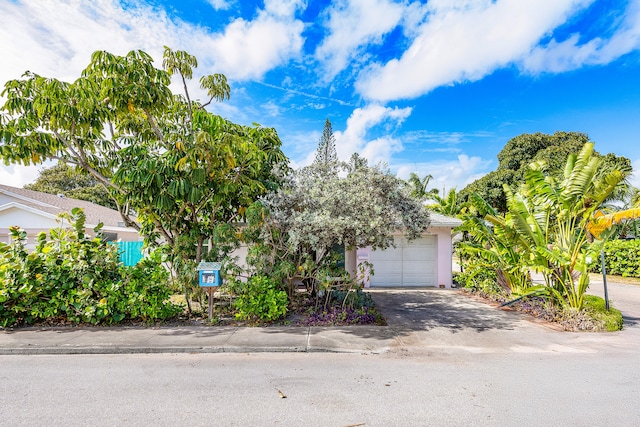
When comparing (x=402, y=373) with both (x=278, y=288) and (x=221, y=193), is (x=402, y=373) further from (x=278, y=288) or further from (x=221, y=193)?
(x=221, y=193)

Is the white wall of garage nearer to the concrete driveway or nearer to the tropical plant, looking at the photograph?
the concrete driveway

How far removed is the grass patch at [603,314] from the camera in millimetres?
7824

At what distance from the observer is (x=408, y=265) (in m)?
14.3

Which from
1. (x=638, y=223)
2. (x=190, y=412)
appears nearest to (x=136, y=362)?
(x=190, y=412)

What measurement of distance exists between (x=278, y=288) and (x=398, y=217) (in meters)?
3.30

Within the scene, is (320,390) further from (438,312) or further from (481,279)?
(481,279)

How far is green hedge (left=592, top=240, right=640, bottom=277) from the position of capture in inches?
698

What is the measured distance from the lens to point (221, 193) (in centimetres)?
812

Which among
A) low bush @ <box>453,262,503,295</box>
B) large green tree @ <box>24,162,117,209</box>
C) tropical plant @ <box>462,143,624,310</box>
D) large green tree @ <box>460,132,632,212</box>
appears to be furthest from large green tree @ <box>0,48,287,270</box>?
large green tree @ <box>24,162,117,209</box>

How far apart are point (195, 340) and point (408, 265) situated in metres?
9.71

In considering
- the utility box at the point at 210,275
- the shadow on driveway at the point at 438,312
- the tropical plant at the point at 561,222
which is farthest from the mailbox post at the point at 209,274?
the tropical plant at the point at 561,222

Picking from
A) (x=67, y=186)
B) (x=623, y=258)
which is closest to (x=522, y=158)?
(x=623, y=258)

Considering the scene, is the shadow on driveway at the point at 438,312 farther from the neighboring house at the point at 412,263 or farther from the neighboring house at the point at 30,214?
the neighboring house at the point at 30,214

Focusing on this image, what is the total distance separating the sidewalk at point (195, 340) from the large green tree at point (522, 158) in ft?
56.2
